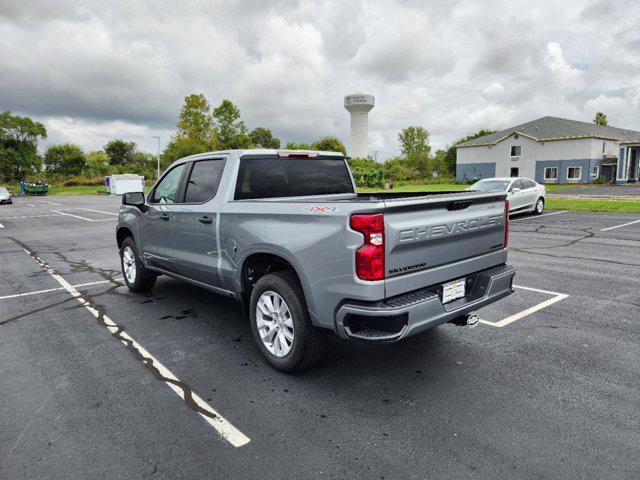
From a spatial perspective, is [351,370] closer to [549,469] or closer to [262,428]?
[262,428]

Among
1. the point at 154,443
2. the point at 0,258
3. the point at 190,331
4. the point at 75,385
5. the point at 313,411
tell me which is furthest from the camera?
the point at 0,258

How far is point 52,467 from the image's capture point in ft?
8.59

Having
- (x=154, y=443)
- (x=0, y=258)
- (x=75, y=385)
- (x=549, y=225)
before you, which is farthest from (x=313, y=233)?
(x=549, y=225)

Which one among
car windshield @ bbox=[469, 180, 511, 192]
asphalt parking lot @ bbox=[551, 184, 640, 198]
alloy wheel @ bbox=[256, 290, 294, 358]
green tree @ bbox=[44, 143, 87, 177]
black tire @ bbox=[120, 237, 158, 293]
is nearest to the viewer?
alloy wheel @ bbox=[256, 290, 294, 358]

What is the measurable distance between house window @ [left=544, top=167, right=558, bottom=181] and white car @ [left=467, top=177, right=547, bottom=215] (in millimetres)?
35808

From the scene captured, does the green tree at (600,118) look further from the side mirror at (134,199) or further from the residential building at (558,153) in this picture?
the side mirror at (134,199)

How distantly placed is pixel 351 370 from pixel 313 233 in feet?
4.49

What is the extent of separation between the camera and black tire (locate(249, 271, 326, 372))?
350 centimetres

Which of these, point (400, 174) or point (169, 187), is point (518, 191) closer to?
point (169, 187)

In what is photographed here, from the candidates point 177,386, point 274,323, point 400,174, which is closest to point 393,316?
point 274,323

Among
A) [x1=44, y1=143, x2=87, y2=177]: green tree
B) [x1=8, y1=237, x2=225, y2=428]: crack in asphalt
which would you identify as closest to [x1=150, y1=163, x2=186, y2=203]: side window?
[x1=8, y1=237, x2=225, y2=428]: crack in asphalt

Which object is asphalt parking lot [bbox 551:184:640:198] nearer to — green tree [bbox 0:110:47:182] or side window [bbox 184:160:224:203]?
side window [bbox 184:160:224:203]

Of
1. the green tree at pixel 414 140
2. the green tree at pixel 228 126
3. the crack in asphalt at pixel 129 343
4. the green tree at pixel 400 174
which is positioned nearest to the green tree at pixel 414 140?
the green tree at pixel 414 140

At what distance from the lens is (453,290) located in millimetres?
3584
